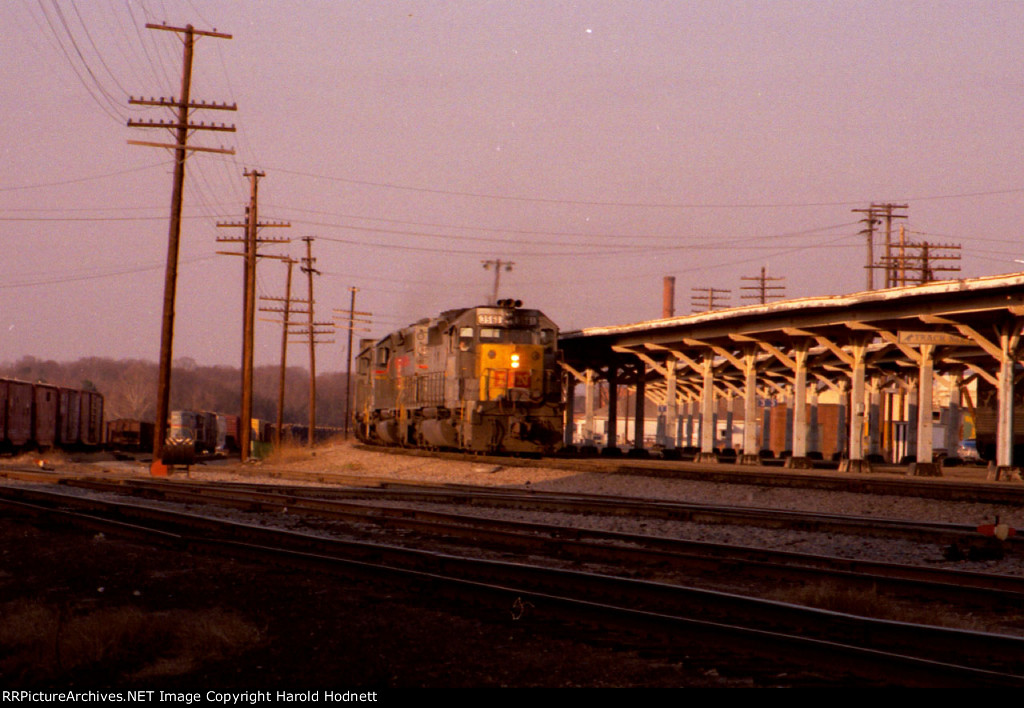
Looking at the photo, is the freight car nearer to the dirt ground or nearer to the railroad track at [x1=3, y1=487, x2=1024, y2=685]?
the railroad track at [x1=3, y1=487, x2=1024, y2=685]

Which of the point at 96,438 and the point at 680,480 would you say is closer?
the point at 680,480

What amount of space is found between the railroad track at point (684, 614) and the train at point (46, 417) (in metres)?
30.1

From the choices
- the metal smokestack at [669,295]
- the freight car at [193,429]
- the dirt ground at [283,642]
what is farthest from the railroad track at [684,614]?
the metal smokestack at [669,295]

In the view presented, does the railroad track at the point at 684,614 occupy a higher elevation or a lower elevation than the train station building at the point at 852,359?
lower

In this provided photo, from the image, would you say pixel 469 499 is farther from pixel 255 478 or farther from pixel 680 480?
pixel 255 478

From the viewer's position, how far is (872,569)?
9875 millimetres

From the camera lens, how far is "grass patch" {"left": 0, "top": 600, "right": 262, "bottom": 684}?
19.4 ft

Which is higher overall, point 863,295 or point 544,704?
point 863,295

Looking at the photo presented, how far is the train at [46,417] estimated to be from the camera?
37781mm

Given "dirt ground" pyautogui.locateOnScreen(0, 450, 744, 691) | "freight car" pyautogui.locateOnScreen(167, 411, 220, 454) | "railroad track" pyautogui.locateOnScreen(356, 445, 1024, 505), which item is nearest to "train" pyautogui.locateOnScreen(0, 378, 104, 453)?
"freight car" pyautogui.locateOnScreen(167, 411, 220, 454)

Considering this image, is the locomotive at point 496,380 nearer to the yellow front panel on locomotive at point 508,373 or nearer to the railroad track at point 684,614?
the yellow front panel on locomotive at point 508,373

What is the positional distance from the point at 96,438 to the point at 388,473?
1213 inches

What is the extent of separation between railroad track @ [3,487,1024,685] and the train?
3015cm

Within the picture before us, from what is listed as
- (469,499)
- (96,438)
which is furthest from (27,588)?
(96,438)
